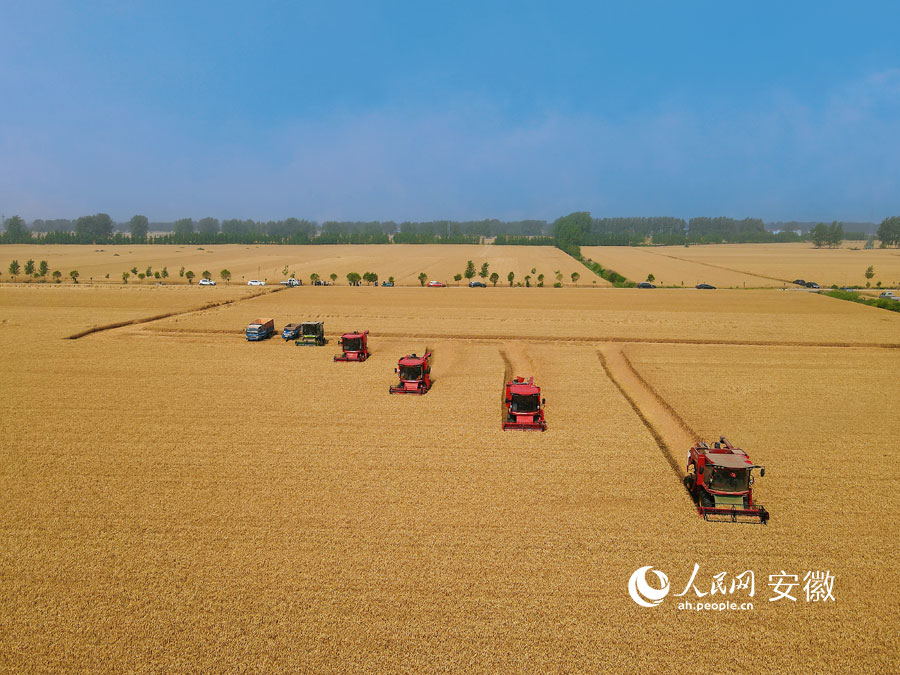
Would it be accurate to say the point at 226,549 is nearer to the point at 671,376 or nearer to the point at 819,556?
the point at 819,556

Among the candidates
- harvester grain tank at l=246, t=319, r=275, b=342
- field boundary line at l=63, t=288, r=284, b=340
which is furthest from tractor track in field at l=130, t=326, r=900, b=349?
field boundary line at l=63, t=288, r=284, b=340

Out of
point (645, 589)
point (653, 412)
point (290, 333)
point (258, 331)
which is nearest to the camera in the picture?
point (645, 589)

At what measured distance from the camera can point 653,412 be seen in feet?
75.7

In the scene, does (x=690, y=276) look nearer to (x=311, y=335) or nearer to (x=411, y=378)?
(x=311, y=335)

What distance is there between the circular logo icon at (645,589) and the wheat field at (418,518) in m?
0.21

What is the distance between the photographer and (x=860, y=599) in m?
11.2

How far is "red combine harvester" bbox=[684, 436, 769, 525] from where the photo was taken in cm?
1400

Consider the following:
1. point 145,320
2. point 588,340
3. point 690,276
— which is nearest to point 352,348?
point 588,340

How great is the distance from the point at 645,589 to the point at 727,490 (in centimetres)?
472

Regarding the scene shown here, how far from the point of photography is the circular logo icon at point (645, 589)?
1117 centimetres

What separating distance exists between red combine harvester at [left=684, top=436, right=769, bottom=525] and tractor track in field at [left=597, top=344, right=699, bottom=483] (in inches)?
77.9

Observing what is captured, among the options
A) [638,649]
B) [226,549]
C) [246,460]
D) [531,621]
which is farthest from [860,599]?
[246,460]

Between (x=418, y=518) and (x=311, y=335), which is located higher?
(x=311, y=335)

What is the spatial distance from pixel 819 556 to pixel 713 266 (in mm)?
120856
